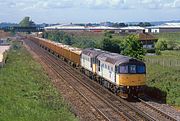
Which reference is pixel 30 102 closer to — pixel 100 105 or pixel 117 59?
pixel 100 105

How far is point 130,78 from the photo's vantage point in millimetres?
32844

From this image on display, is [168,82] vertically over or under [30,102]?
under

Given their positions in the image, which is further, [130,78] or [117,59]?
[117,59]

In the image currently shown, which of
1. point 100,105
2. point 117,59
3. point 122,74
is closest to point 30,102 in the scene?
point 100,105

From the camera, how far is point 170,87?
35.8 metres

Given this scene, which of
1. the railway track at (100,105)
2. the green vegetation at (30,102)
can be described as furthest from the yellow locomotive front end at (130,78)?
the green vegetation at (30,102)

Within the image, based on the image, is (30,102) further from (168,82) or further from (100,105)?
(168,82)

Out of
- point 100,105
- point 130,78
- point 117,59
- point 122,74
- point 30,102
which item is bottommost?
point 100,105

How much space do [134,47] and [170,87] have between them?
23.6 meters

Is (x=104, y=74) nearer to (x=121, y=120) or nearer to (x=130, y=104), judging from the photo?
(x=130, y=104)

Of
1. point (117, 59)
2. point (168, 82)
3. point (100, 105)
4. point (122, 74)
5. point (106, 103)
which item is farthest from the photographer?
point (168, 82)

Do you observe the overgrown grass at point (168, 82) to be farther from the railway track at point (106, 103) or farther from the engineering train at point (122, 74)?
the railway track at point (106, 103)

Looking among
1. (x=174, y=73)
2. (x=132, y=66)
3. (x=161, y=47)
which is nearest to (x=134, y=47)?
(x=174, y=73)

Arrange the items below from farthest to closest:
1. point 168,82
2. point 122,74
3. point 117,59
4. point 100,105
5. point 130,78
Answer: point 168,82
point 117,59
point 130,78
point 122,74
point 100,105
